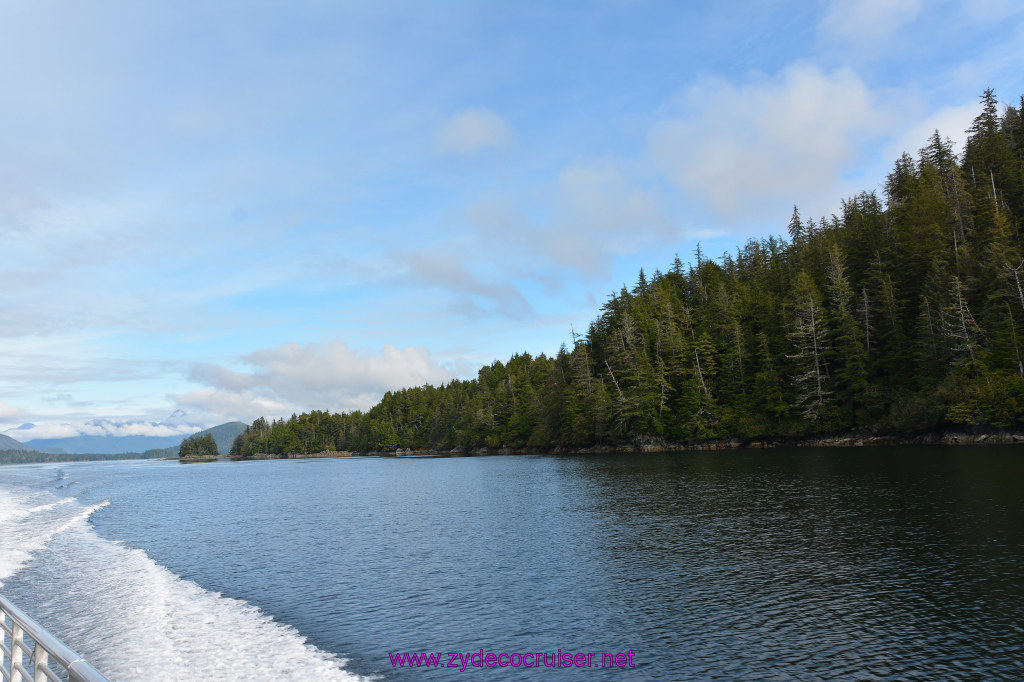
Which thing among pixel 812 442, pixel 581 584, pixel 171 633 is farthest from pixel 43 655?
pixel 812 442

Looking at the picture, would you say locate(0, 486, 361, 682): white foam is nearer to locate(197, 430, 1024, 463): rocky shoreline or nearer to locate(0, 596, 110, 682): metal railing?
locate(0, 596, 110, 682): metal railing

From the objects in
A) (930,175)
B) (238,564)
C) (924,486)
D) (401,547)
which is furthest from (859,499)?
(930,175)

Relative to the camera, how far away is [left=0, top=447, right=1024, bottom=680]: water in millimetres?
16688

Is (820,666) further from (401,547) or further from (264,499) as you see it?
(264,499)

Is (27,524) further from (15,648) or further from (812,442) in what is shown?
(812,442)

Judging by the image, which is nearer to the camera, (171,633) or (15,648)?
(15,648)

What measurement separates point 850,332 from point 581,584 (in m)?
86.8

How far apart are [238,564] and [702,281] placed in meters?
133

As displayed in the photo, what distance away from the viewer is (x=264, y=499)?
65.9m

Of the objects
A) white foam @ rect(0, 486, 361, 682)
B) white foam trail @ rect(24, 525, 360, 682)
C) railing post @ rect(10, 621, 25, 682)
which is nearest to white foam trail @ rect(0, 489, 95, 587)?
white foam @ rect(0, 486, 361, 682)

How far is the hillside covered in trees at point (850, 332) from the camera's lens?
7619 cm

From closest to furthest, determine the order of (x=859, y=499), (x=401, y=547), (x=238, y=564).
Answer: (x=238, y=564)
(x=401, y=547)
(x=859, y=499)

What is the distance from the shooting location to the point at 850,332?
3639 inches

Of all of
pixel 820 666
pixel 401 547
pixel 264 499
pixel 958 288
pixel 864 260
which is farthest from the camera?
pixel 864 260
